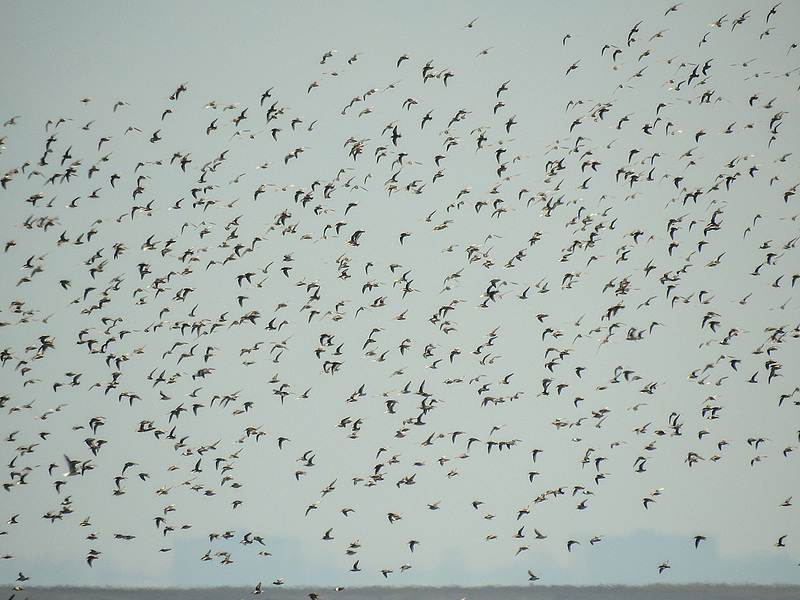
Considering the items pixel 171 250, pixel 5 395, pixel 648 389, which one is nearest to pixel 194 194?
pixel 171 250

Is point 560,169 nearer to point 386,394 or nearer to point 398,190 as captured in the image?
point 398,190

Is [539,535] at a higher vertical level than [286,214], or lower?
lower

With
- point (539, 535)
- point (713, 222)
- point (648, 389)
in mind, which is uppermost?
point (713, 222)

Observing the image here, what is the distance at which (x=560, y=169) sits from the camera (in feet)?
261

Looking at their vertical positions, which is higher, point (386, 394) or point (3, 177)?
point (3, 177)

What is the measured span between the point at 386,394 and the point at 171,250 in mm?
16295

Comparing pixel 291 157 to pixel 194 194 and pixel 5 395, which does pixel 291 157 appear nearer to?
pixel 194 194

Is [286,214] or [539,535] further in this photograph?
[539,535]

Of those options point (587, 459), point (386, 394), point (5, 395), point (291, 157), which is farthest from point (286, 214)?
point (587, 459)

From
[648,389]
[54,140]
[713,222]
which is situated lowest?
[648,389]

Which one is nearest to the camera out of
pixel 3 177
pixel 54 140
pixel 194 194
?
pixel 3 177

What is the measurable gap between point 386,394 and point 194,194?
18.5 metres

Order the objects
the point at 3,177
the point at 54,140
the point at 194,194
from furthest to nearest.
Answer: the point at 194,194 < the point at 54,140 < the point at 3,177

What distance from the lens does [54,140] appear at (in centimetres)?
7756
